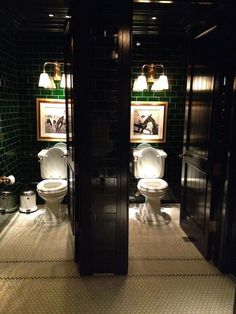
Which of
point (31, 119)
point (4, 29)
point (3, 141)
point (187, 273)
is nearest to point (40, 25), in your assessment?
point (4, 29)

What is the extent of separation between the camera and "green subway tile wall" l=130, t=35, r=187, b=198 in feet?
12.8

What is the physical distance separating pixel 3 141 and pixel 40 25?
1557mm

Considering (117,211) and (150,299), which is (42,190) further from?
(150,299)

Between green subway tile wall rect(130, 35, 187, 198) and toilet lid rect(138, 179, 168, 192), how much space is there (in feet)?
1.66

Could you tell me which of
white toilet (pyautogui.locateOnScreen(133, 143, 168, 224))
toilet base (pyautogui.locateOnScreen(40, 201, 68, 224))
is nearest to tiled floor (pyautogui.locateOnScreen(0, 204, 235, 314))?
toilet base (pyautogui.locateOnScreen(40, 201, 68, 224))

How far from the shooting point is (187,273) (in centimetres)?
259

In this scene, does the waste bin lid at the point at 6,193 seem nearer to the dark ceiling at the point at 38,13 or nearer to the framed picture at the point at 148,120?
the framed picture at the point at 148,120

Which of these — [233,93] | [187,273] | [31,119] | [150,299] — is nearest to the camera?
[150,299]

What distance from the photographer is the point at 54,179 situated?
12.4 feet

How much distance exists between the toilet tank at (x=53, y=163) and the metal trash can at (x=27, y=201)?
0.35 m

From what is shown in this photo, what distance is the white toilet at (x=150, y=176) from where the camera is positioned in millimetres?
3636

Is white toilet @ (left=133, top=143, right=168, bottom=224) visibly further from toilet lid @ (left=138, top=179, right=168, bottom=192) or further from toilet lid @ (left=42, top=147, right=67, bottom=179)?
toilet lid @ (left=42, top=147, right=67, bottom=179)

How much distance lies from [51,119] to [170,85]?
180 centimetres

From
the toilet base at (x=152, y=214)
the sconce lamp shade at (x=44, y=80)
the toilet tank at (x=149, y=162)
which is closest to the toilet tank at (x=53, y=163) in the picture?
the sconce lamp shade at (x=44, y=80)
